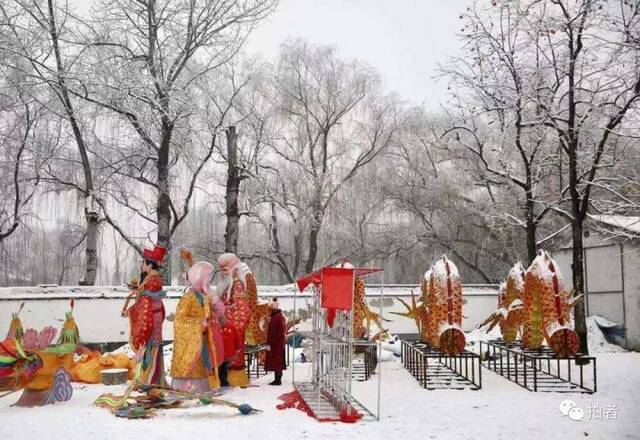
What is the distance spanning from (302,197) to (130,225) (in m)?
→ 6.76

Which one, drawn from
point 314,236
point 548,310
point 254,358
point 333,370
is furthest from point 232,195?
point 333,370

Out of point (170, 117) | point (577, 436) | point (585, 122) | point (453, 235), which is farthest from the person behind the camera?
point (453, 235)

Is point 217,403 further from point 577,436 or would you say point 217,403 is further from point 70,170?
point 70,170

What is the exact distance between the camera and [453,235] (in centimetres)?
2552

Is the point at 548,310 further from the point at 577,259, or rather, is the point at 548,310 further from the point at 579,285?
the point at 577,259

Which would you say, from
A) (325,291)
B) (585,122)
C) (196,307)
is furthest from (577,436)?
(585,122)

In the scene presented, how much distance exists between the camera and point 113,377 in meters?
11.6

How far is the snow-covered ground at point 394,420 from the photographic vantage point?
729 centimetres

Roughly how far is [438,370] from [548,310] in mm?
2734

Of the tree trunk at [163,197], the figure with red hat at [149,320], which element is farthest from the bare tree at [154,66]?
the figure with red hat at [149,320]

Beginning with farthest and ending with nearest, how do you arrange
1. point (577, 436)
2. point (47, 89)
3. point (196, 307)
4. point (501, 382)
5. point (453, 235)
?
1. point (453, 235)
2. point (47, 89)
3. point (501, 382)
4. point (196, 307)
5. point (577, 436)

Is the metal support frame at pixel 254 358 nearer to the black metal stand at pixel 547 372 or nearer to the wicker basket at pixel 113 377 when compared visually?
the wicker basket at pixel 113 377

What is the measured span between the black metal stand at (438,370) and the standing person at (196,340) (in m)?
3.57

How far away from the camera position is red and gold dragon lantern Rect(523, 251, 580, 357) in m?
10.6
